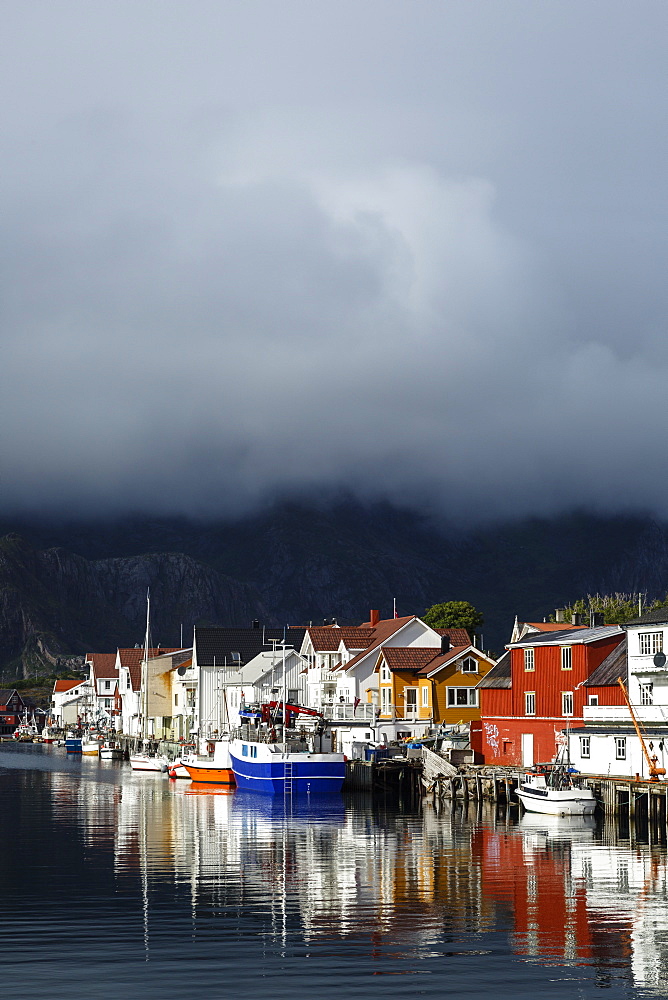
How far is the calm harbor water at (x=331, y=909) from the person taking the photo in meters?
36.0

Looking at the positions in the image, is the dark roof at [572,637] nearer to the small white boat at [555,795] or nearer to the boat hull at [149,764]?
the small white boat at [555,795]

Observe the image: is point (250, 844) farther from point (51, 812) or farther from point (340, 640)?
point (340, 640)

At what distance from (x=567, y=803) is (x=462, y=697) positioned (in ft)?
157

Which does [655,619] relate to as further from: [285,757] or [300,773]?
[285,757]

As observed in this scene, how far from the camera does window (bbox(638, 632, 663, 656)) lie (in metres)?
83.4

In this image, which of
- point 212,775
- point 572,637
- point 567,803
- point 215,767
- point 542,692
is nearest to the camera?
point 567,803

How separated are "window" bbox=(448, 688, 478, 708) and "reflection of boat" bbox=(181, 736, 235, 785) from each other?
22.8 m

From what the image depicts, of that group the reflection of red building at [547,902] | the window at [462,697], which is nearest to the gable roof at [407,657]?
the window at [462,697]

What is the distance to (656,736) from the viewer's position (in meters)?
80.9

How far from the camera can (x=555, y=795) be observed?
80.1 metres

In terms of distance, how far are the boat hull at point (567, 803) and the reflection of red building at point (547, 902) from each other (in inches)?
341

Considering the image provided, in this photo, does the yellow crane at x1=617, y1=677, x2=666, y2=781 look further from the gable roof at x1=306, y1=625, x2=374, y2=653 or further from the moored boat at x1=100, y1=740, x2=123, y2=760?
the moored boat at x1=100, y1=740, x2=123, y2=760

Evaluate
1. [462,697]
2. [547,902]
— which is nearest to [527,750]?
[462,697]

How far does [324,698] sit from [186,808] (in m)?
54.0
